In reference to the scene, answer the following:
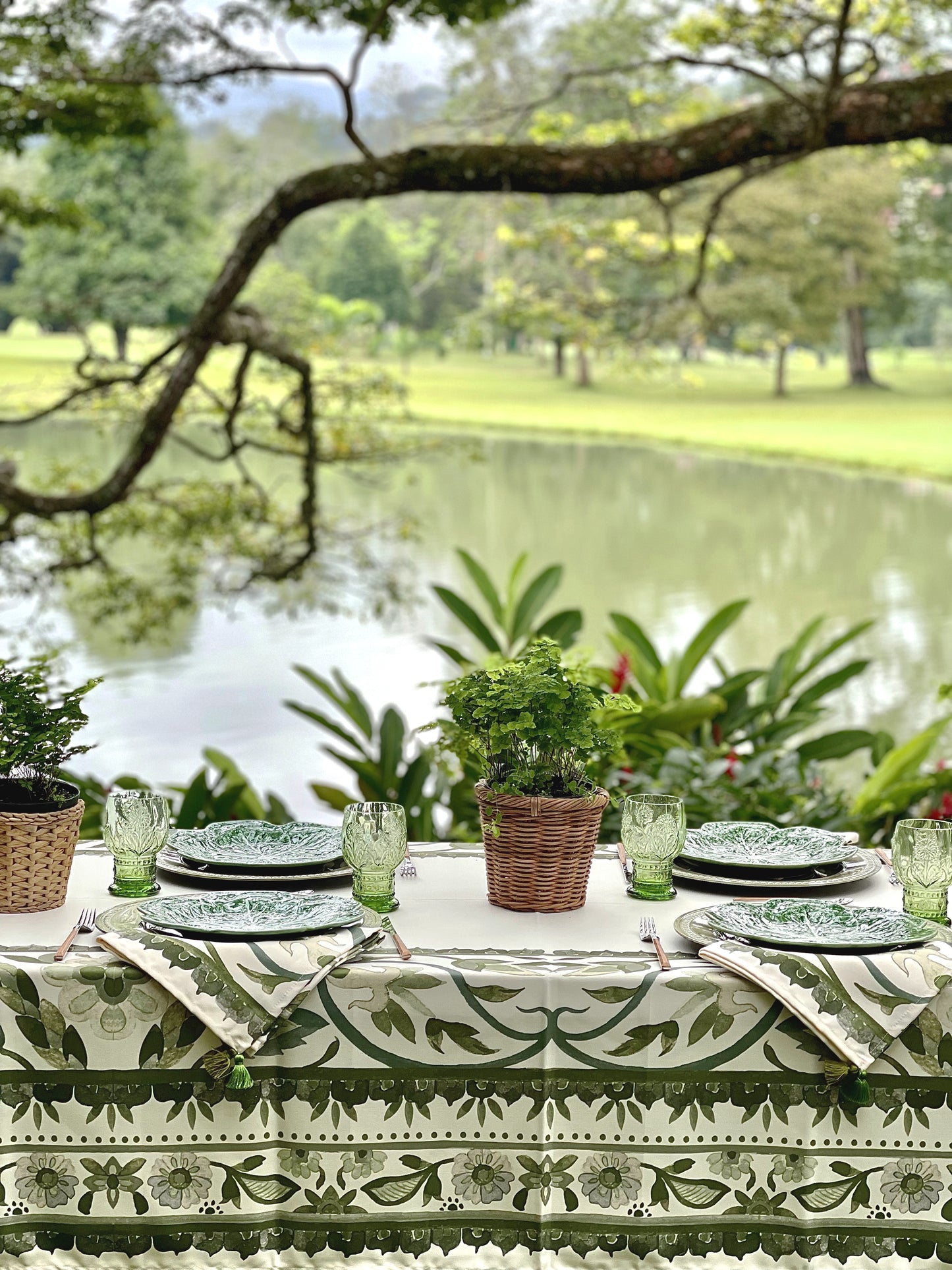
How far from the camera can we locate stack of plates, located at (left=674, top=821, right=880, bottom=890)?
1.83 m

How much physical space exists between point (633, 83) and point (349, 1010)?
14.5 metres

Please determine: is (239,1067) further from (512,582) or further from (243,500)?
(243,500)

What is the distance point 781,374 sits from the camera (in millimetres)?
21031

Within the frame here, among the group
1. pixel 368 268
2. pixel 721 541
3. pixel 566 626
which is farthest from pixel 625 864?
pixel 368 268

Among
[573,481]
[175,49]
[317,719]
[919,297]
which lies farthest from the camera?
[919,297]

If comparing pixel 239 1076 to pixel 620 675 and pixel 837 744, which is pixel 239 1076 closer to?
pixel 620 675

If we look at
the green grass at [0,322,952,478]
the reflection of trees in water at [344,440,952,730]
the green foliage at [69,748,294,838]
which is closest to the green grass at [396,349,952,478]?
the green grass at [0,322,952,478]

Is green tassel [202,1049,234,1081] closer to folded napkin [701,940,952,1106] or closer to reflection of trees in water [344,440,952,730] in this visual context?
folded napkin [701,940,952,1106]

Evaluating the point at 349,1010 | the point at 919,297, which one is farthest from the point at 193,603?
the point at 919,297

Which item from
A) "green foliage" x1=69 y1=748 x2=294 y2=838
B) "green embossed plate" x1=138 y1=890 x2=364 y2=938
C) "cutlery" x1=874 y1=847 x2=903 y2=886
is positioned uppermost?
"green embossed plate" x1=138 y1=890 x2=364 y2=938

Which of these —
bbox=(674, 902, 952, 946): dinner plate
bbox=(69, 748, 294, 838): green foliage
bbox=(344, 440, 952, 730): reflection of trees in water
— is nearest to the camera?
bbox=(674, 902, 952, 946): dinner plate

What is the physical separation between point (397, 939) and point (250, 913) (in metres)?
0.17

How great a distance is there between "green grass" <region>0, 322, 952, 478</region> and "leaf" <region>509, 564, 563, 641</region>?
13308 mm

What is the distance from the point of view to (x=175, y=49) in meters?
4.49
